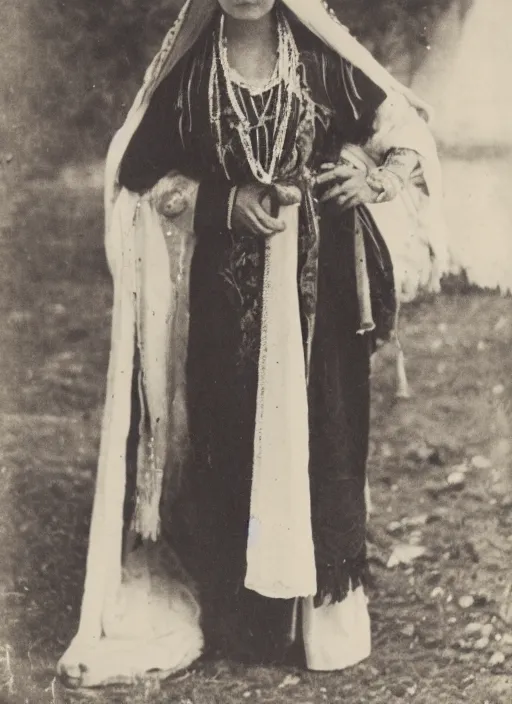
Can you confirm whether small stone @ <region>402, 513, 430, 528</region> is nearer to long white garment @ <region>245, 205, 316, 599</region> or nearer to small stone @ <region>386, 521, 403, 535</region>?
small stone @ <region>386, 521, 403, 535</region>

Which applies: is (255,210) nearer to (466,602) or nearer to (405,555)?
(405,555)

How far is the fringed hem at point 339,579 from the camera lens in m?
1.47

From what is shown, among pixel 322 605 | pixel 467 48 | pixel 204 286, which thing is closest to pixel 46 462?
pixel 204 286

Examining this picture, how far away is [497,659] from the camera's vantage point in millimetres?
1520

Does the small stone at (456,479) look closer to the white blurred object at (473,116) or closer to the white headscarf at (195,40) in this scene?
the white blurred object at (473,116)

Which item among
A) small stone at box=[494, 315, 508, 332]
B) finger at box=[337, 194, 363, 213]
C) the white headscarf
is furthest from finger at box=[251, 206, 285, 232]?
small stone at box=[494, 315, 508, 332]

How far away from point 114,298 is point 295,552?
1.65ft

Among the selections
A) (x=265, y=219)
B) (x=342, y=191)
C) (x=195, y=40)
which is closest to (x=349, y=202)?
(x=342, y=191)

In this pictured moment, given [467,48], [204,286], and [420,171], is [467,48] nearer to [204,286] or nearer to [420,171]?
[420,171]

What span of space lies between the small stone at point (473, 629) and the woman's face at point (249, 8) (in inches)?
41.0

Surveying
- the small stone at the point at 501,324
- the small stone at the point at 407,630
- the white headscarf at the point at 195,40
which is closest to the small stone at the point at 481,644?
the small stone at the point at 407,630

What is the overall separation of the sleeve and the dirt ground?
8cm

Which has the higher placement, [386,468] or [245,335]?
[245,335]

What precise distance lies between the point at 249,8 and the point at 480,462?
2.67 ft
